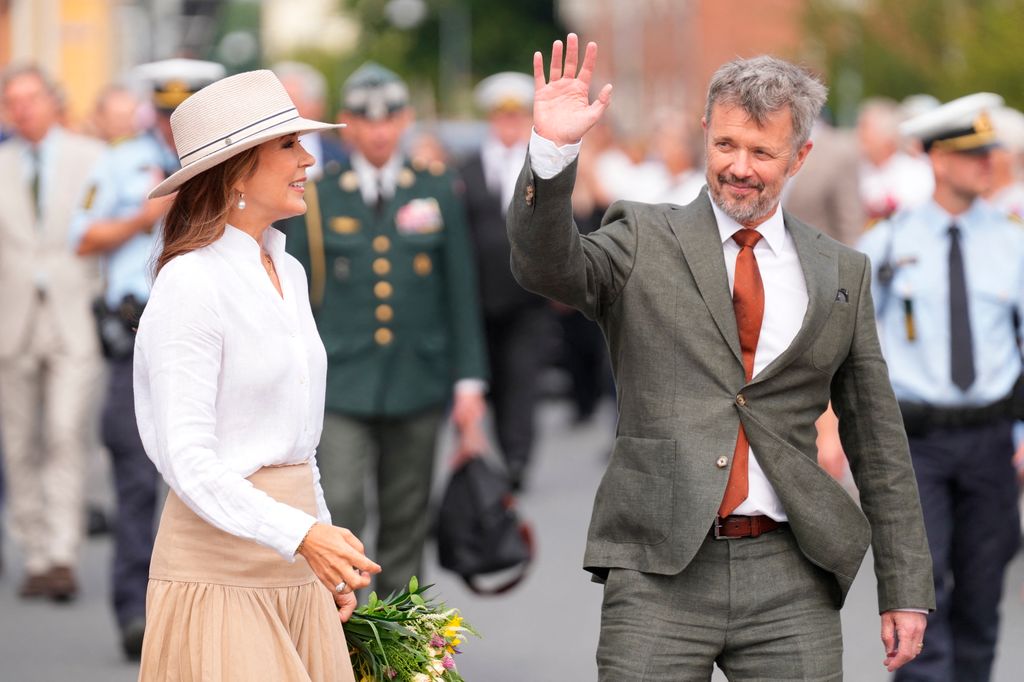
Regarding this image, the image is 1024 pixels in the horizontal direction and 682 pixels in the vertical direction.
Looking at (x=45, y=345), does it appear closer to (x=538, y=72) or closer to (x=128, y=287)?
(x=128, y=287)

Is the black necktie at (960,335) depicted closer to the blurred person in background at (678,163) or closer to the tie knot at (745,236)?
the tie knot at (745,236)

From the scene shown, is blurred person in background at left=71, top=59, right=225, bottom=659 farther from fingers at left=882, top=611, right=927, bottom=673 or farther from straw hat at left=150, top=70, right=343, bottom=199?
fingers at left=882, top=611, right=927, bottom=673

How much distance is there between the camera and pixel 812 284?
4664 millimetres

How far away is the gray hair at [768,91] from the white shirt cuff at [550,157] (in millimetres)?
554

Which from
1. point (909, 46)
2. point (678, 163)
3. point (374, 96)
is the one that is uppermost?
point (909, 46)

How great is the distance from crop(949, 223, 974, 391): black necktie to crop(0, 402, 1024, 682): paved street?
1648mm

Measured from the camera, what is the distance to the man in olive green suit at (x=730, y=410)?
455 cm

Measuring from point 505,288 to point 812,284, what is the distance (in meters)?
7.66

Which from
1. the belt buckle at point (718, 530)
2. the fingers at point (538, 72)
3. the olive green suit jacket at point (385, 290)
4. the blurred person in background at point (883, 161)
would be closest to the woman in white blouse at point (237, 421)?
the fingers at point (538, 72)

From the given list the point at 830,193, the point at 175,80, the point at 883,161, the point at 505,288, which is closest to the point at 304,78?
the point at 505,288

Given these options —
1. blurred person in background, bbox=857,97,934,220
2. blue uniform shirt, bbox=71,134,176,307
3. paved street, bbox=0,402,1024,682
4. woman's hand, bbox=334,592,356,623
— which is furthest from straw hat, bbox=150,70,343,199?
blurred person in background, bbox=857,97,934,220

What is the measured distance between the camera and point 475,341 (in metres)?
7.98

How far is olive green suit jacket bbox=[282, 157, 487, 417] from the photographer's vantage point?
7688 mm

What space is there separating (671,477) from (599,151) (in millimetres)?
15489
